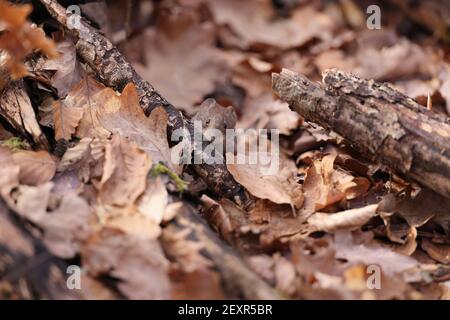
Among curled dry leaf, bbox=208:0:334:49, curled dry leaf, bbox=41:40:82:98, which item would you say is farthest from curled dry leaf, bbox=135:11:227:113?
curled dry leaf, bbox=41:40:82:98

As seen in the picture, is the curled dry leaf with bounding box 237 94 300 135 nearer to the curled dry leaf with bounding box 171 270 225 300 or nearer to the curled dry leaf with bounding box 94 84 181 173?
the curled dry leaf with bounding box 94 84 181 173

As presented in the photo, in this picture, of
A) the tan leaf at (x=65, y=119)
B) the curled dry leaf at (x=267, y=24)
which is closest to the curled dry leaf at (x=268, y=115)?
the curled dry leaf at (x=267, y=24)

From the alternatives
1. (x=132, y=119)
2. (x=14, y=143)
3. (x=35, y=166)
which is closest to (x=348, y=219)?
(x=132, y=119)

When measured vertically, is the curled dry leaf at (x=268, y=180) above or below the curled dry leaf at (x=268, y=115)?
below

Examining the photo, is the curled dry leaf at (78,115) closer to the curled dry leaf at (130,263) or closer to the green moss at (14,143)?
the green moss at (14,143)

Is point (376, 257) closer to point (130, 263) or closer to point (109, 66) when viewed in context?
point (130, 263)
